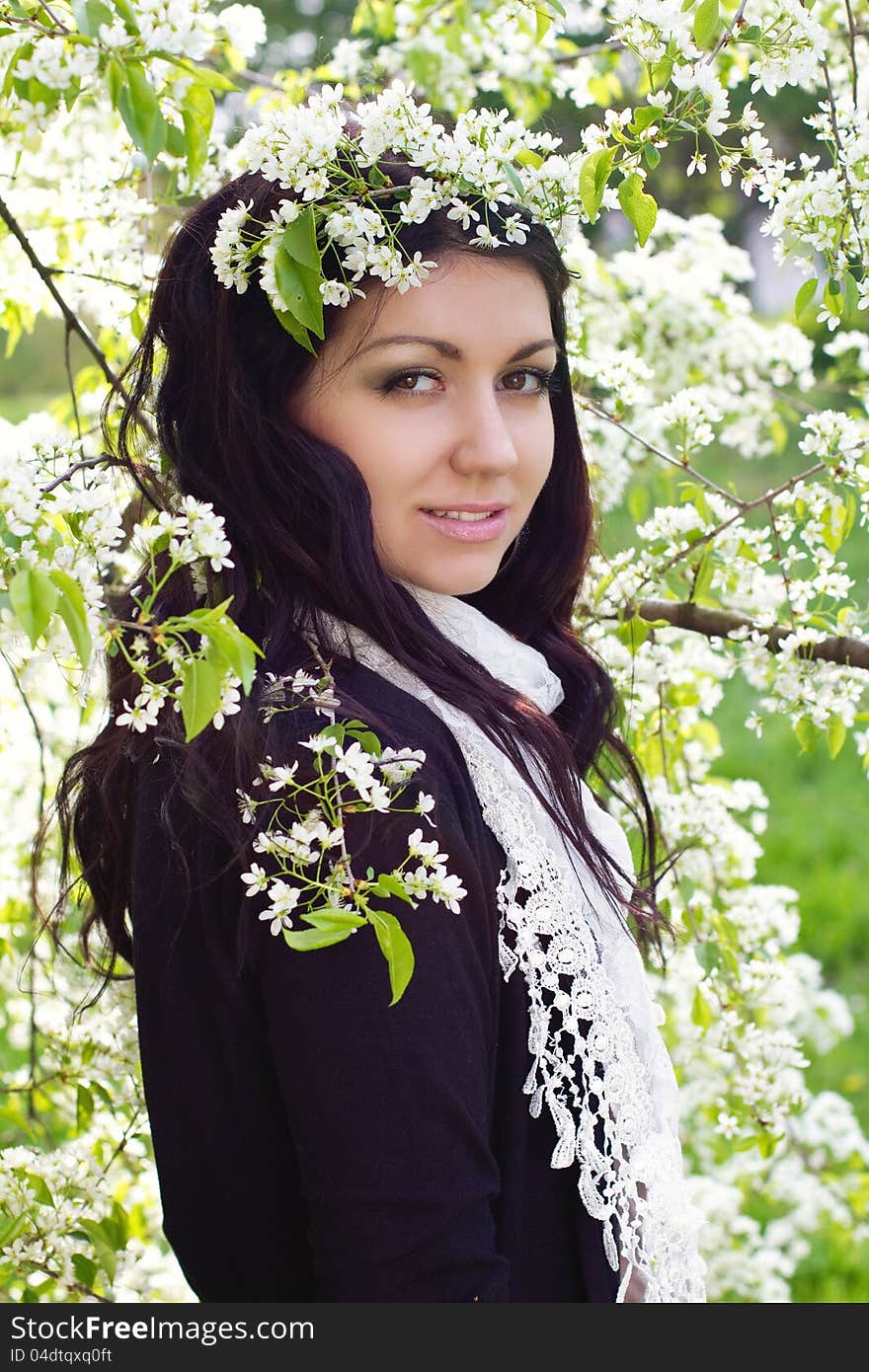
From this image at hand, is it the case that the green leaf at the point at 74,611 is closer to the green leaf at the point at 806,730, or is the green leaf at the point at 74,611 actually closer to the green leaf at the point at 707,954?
the green leaf at the point at 806,730

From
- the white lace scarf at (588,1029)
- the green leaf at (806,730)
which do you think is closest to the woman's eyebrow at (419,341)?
the white lace scarf at (588,1029)

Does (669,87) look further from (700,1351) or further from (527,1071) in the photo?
(700,1351)

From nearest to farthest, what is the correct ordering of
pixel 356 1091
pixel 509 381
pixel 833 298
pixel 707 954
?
pixel 356 1091, pixel 833 298, pixel 509 381, pixel 707 954

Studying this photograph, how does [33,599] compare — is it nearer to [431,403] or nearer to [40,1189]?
[431,403]

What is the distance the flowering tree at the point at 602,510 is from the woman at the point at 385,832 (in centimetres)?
7

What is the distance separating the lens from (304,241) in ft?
4.79

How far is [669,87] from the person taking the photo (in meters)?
1.59

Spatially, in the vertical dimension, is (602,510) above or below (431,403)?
above

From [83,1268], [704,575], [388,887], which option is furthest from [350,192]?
[83,1268]

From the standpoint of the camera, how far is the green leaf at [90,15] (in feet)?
4.35

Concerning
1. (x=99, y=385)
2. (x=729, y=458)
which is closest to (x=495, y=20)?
(x=99, y=385)

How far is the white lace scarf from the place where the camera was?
1.53 meters

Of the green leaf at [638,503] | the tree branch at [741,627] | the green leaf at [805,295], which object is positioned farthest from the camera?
the green leaf at [638,503]

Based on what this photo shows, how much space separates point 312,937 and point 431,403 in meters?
0.73
